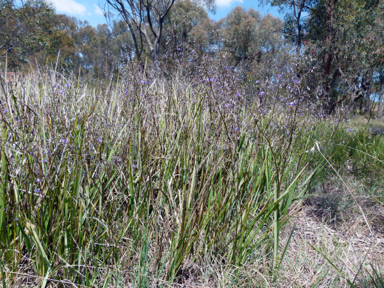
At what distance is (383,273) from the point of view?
135 centimetres

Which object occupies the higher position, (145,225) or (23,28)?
(23,28)

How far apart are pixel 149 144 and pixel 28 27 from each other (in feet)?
39.9

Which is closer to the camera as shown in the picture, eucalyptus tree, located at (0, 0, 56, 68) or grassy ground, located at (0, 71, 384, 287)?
grassy ground, located at (0, 71, 384, 287)

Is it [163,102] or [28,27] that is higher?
[28,27]

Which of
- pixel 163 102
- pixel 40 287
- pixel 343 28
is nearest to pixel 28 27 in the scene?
pixel 163 102

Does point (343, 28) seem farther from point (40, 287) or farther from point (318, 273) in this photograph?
point (40, 287)

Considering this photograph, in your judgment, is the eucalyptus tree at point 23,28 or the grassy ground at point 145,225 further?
the eucalyptus tree at point 23,28

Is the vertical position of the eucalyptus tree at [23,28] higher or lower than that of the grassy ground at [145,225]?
higher

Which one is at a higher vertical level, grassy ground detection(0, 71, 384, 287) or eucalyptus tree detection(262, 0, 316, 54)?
eucalyptus tree detection(262, 0, 316, 54)

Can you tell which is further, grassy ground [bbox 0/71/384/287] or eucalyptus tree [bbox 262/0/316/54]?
eucalyptus tree [bbox 262/0/316/54]

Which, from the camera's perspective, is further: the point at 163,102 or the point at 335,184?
the point at 335,184

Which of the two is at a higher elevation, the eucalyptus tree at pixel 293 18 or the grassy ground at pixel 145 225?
the eucalyptus tree at pixel 293 18

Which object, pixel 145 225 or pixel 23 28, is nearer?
pixel 145 225

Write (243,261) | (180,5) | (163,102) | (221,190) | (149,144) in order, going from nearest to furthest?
(243,261), (221,190), (149,144), (163,102), (180,5)
